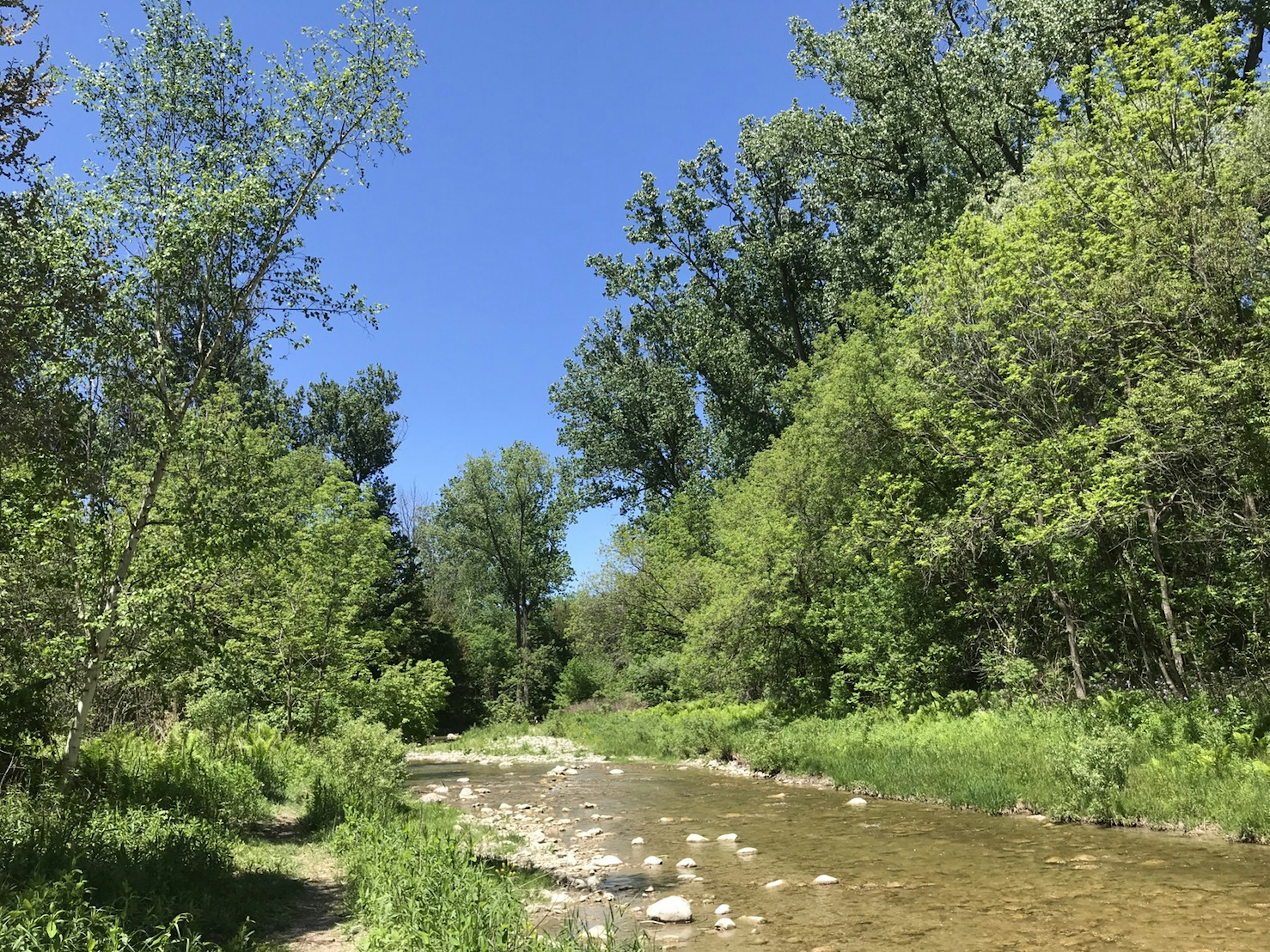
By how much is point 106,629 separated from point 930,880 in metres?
11.2

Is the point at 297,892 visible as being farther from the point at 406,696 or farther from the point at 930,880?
the point at 406,696

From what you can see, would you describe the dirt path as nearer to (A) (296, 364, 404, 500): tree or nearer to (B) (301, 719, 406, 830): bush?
(B) (301, 719, 406, 830): bush

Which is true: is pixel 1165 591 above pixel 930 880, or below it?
above

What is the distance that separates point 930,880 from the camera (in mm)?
9586

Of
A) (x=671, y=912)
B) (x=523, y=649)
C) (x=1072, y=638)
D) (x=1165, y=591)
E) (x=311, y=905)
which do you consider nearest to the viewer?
(x=671, y=912)

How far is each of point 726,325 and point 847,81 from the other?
12.1 meters

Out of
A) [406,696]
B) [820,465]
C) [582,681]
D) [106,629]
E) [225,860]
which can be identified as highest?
[820,465]

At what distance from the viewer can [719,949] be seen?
7598mm

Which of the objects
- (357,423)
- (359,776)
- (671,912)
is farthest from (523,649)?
(671,912)

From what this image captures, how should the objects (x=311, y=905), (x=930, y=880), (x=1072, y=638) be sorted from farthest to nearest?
(x=1072, y=638) → (x=930, y=880) → (x=311, y=905)

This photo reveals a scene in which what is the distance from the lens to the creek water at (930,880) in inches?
298

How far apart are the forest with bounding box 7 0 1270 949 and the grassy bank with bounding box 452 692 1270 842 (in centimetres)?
16

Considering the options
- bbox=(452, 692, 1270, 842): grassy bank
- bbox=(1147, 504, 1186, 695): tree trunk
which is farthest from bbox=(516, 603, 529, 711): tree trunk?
bbox=(1147, 504, 1186, 695): tree trunk

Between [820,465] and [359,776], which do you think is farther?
[820,465]
